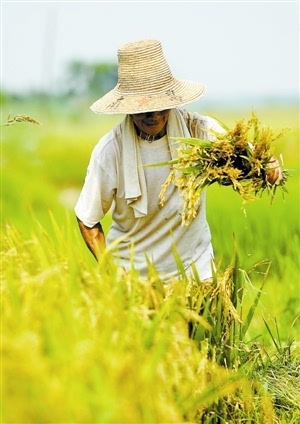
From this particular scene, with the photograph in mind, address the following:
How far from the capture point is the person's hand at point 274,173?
3.69 m

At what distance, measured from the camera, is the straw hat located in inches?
163

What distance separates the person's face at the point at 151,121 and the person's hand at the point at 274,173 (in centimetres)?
62

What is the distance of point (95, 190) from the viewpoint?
4273 millimetres

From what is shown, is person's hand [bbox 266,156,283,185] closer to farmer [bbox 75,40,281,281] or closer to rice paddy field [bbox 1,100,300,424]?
rice paddy field [bbox 1,100,300,424]

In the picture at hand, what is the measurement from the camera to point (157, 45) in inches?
169

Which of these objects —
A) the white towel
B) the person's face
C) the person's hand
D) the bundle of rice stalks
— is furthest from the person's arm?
the person's hand

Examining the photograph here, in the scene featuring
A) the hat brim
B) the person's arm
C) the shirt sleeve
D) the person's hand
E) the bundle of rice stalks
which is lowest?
the person's arm

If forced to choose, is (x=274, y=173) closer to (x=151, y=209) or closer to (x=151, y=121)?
(x=151, y=121)

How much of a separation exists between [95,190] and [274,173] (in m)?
0.86

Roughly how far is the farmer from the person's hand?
53 centimetres

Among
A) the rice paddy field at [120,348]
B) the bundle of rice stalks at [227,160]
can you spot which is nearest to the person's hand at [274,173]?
the bundle of rice stalks at [227,160]

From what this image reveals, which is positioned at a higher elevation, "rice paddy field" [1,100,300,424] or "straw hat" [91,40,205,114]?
"straw hat" [91,40,205,114]

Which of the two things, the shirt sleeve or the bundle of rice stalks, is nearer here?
the bundle of rice stalks

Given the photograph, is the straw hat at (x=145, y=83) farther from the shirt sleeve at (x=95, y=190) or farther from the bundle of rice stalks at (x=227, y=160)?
the bundle of rice stalks at (x=227, y=160)
